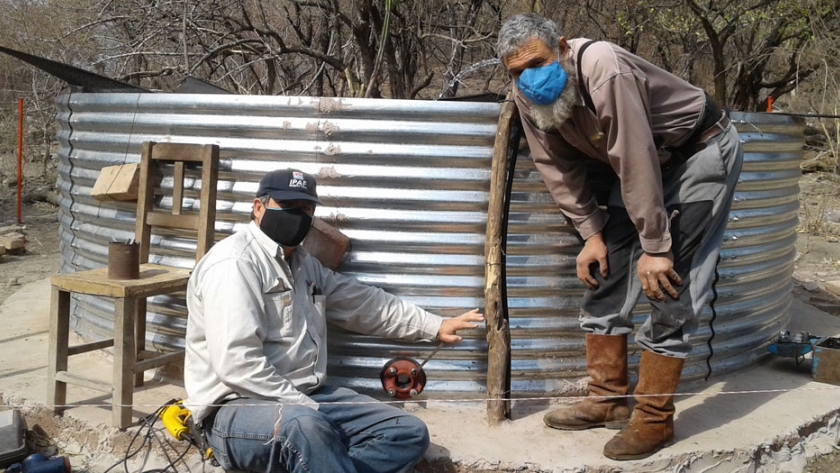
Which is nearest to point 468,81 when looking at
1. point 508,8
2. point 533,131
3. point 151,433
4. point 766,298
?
point 508,8

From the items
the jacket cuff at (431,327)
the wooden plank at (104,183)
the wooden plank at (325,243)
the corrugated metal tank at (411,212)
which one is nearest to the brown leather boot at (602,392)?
the corrugated metal tank at (411,212)

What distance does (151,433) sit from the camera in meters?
3.65

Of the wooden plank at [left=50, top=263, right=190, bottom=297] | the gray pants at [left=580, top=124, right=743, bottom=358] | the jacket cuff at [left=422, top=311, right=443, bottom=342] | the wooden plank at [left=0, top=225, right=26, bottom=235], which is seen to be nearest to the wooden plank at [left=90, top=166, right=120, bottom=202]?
the wooden plank at [left=50, top=263, right=190, bottom=297]

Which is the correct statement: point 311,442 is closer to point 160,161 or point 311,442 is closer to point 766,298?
point 160,161

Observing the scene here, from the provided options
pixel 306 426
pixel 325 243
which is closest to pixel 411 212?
pixel 325 243

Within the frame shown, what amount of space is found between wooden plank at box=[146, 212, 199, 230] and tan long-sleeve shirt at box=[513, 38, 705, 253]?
6.18 feet

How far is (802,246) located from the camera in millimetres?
10703

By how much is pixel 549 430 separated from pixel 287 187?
1808 millimetres

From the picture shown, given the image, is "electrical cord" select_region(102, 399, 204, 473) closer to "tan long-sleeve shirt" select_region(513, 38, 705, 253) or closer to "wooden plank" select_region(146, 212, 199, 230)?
"wooden plank" select_region(146, 212, 199, 230)

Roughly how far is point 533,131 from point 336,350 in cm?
160

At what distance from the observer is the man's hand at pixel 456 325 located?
383cm

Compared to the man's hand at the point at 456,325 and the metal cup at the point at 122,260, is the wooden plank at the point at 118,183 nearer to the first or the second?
the metal cup at the point at 122,260

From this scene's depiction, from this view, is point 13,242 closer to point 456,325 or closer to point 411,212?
point 411,212

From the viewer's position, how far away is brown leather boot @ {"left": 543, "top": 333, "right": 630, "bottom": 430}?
3.80m
